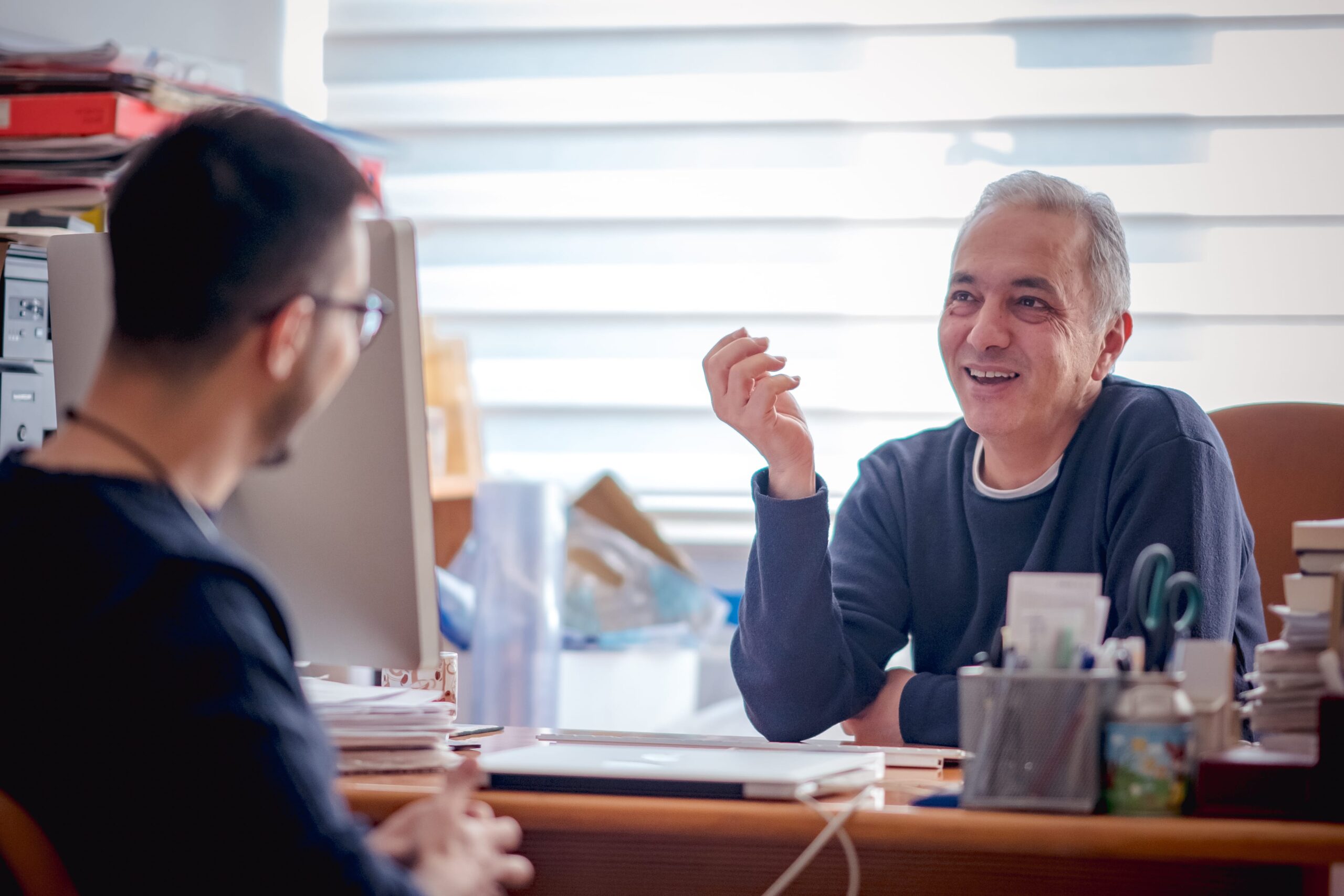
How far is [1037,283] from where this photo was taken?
165 cm

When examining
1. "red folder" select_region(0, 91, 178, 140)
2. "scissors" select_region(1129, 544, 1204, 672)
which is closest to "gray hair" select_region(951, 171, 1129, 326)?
"scissors" select_region(1129, 544, 1204, 672)

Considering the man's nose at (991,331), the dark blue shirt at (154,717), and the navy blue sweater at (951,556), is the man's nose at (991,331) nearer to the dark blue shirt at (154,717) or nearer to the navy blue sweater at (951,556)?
the navy blue sweater at (951,556)

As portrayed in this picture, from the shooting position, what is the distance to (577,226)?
2520mm

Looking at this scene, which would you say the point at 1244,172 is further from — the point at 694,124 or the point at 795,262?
the point at 694,124

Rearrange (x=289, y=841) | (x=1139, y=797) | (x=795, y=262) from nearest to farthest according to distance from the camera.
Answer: (x=289, y=841), (x=1139, y=797), (x=795, y=262)

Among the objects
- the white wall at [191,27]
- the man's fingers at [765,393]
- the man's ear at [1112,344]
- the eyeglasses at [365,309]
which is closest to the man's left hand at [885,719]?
the man's fingers at [765,393]

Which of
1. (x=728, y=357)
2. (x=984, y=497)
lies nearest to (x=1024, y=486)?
(x=984, y=497)

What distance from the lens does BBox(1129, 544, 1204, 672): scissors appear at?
0.95 m

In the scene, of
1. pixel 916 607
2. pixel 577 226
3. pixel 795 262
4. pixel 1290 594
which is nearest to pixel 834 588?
pixel 916 607

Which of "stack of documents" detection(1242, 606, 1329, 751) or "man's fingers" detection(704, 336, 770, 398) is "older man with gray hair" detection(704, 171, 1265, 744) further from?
"stack of documents" detection(1242, 606, 1329, 751)

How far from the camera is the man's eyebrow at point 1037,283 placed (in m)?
1.64

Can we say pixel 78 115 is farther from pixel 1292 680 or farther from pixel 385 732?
pixel 1292 680

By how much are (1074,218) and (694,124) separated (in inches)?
39.1

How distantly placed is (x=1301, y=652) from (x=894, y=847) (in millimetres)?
381
